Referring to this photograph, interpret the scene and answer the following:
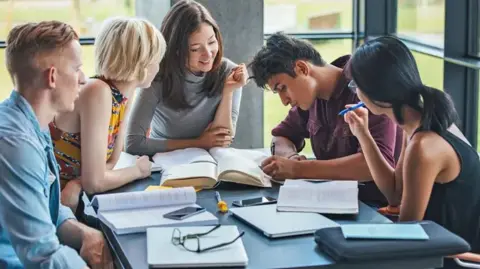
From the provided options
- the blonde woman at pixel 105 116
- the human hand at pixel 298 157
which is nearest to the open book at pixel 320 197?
the human hand at pixel 298 157

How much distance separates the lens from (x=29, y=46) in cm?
215

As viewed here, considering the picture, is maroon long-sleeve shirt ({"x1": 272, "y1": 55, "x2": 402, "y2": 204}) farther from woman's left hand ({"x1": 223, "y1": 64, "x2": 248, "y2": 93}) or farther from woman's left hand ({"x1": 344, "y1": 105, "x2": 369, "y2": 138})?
woman's left hand ({"x1": 223, "y1": 64, "x2": 248, "y2": 93})

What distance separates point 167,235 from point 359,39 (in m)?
3.40

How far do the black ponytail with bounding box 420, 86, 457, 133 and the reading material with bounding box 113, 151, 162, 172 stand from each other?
1.05m

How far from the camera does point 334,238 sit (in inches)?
77.0

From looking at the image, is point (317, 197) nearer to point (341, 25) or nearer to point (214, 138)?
point (214, 138)

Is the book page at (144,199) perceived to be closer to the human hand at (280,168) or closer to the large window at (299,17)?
the human hand at (280,168)

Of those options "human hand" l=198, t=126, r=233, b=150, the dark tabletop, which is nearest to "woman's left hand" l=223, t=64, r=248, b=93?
"human hand" l=198, t=126, r=233, b=150

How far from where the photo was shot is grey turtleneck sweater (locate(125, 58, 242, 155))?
3.25 metres

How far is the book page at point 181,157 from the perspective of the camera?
288 centimetres

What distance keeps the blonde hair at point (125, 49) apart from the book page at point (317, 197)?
72 centimetres

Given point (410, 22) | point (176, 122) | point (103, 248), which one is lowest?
point (103, 248)

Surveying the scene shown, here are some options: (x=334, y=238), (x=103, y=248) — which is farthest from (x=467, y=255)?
(x=103, y=248)

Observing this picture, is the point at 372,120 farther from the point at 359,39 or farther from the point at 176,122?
the point at 359,39
